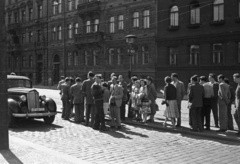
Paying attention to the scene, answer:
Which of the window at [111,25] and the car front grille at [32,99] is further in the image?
the window at [111,25]

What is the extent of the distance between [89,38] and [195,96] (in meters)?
27.6

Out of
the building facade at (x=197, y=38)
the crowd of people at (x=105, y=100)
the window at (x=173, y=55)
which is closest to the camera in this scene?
the crowd of people at (x=105, y=100)

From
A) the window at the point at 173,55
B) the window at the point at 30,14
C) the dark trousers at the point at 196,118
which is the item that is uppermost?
the window at the point at 30,14

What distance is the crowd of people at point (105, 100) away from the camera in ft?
35.7

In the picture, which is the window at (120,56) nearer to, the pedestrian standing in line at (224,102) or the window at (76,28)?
the window at (76,28)

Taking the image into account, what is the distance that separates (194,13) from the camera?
27938 millimetres

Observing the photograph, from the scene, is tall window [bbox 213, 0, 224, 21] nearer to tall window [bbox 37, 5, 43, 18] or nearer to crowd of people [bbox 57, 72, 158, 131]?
crowd of people [bbox 57, 72, 158, 131]

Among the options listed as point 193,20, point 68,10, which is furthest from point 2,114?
point 68,10

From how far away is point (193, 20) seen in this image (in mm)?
28062

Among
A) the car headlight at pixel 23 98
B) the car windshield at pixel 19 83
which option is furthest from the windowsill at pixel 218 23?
the car headlight at pixel 23 98

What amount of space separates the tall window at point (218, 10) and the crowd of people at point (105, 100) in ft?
52.8

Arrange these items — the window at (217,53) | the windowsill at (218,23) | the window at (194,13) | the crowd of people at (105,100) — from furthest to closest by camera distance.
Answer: the window at (194,13) < the window at (217,53) < the windowsill at (218,23) < the crowd of people at (105,100)

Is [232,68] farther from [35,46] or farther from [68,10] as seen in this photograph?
[35,46]

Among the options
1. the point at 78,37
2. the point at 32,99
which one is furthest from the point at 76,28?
the point at 32,99
